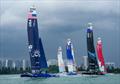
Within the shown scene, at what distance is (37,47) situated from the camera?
9000 cm

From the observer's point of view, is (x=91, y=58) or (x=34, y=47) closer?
(x=34, y=47)

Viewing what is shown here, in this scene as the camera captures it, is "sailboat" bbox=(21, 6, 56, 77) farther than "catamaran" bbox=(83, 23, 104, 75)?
No

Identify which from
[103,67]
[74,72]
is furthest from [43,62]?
[103,67]

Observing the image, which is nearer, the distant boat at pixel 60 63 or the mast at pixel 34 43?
the mast at pixel 34 43

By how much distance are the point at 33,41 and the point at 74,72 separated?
93.6 ft

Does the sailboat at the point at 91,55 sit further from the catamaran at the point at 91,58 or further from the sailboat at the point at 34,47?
the sailboat at the point at 34,47

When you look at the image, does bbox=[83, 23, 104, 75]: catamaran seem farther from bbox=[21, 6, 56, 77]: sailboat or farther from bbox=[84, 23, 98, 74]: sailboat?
bbox=[21, 6, 56, 77]: sailboat

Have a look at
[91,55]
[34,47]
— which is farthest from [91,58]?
[34,47]

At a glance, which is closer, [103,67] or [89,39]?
[89,39]

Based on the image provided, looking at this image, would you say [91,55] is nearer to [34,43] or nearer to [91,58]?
[91,58]

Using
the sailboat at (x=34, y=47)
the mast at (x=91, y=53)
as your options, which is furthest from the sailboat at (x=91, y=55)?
the sailboat at (x=34, y=47)

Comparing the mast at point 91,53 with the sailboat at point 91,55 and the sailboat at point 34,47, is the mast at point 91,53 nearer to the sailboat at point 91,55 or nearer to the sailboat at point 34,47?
the sailboat at point 91,55

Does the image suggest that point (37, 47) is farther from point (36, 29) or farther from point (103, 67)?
point (103, 67)

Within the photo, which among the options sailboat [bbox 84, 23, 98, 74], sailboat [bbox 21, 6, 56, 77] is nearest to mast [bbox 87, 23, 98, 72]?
sailboat [bbox 84, 23, 98, 74]
